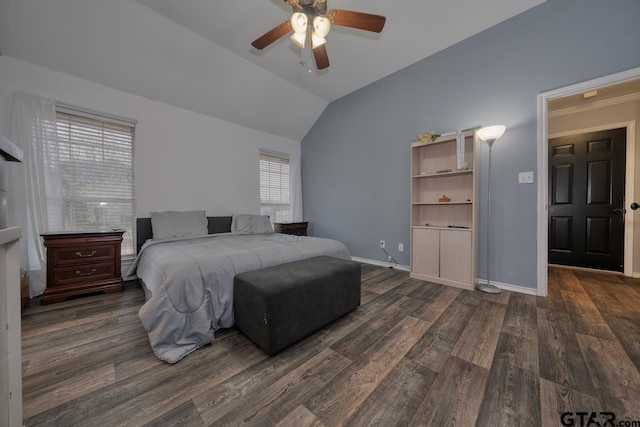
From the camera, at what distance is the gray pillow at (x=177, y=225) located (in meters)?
2.90

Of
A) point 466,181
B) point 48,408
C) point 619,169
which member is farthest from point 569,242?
point 48,408

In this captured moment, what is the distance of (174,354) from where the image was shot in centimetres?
145

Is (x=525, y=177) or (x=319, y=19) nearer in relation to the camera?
(x=319, y=19)

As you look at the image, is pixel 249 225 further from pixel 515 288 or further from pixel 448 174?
pixel 515 288

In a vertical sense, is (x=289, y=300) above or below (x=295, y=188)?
below

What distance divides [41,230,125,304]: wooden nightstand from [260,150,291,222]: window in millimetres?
2388

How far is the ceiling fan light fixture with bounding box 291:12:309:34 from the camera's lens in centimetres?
179

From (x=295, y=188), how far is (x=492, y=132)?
3.52 m

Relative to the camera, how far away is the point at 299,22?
5.95ft

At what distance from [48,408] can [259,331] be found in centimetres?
101

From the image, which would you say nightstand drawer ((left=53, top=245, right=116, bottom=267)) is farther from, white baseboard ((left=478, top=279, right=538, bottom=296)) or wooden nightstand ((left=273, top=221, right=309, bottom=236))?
white baseboard ((left=478, top=279, right=538, bottom=296))

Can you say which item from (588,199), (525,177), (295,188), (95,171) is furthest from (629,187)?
(95,171)

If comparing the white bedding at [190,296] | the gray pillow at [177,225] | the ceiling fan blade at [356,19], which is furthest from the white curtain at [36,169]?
the ceiling fan blade at [356,19]

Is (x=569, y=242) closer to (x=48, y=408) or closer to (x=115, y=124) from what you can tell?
(x=48, y=408)
